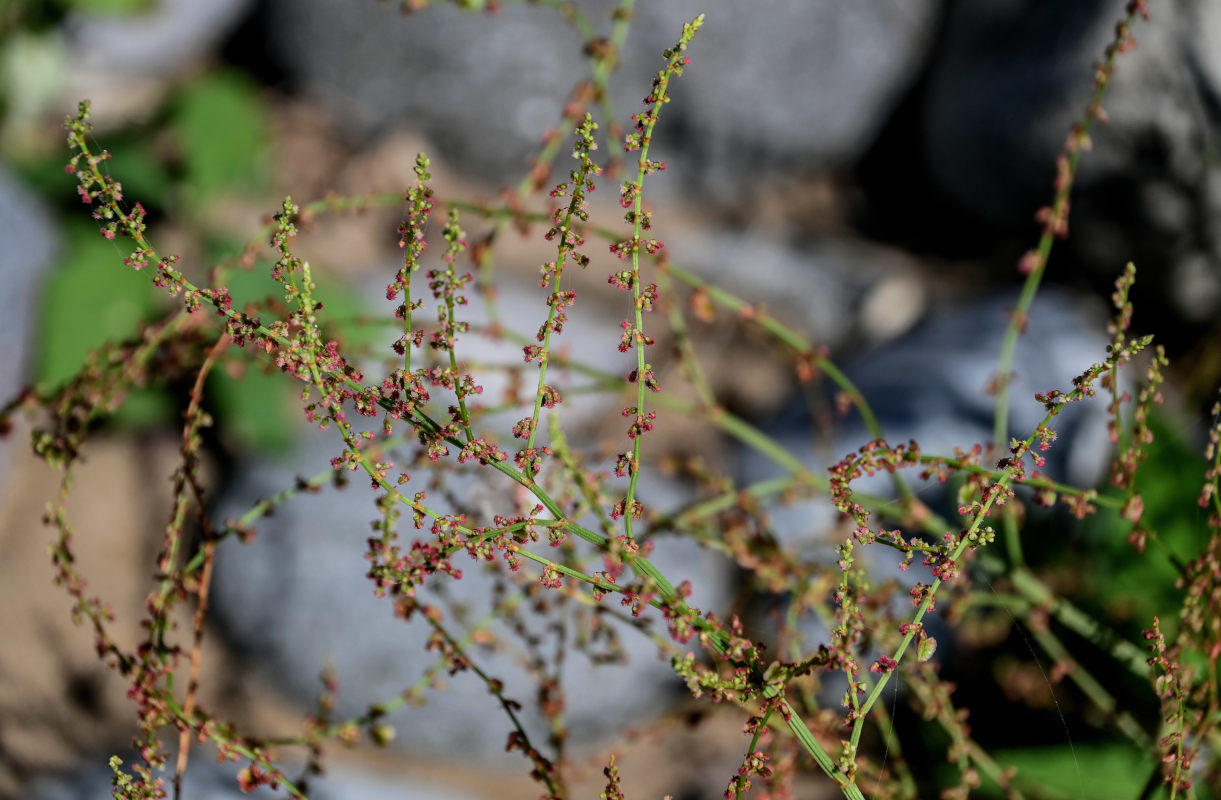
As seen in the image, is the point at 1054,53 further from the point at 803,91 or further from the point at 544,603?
the point at 544,603

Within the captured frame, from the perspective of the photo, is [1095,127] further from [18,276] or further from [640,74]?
[18,276]

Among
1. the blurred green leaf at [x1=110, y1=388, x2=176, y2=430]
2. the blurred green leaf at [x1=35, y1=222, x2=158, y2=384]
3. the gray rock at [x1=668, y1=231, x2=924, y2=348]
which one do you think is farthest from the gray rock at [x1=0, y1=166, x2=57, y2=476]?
the gray rock at [x1=668, y1=231, x2=924, y2=348]

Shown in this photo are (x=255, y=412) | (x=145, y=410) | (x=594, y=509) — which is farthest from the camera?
(x=145, y=410)

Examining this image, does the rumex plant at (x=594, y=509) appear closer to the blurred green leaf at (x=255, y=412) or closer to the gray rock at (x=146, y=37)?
the blurred green leaf at (x=255, y=412)

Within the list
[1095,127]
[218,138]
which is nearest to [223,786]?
[218,138]

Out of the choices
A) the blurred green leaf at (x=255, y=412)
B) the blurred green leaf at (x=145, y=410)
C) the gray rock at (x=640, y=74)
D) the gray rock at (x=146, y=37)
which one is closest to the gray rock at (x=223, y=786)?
the blurred green leaf at (x=255, y=412)

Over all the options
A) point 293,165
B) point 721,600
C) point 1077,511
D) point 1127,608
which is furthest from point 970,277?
point 1077,511

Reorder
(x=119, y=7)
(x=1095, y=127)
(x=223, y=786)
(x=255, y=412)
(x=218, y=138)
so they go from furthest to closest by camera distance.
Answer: (x=119, y=7) < (x=218, y=138) < (x=255, y=412) < (x=1095, y=127) < (x=223, y=786)

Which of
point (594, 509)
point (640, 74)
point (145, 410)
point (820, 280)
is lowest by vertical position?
point (594, 509)

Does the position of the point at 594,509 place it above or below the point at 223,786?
below
